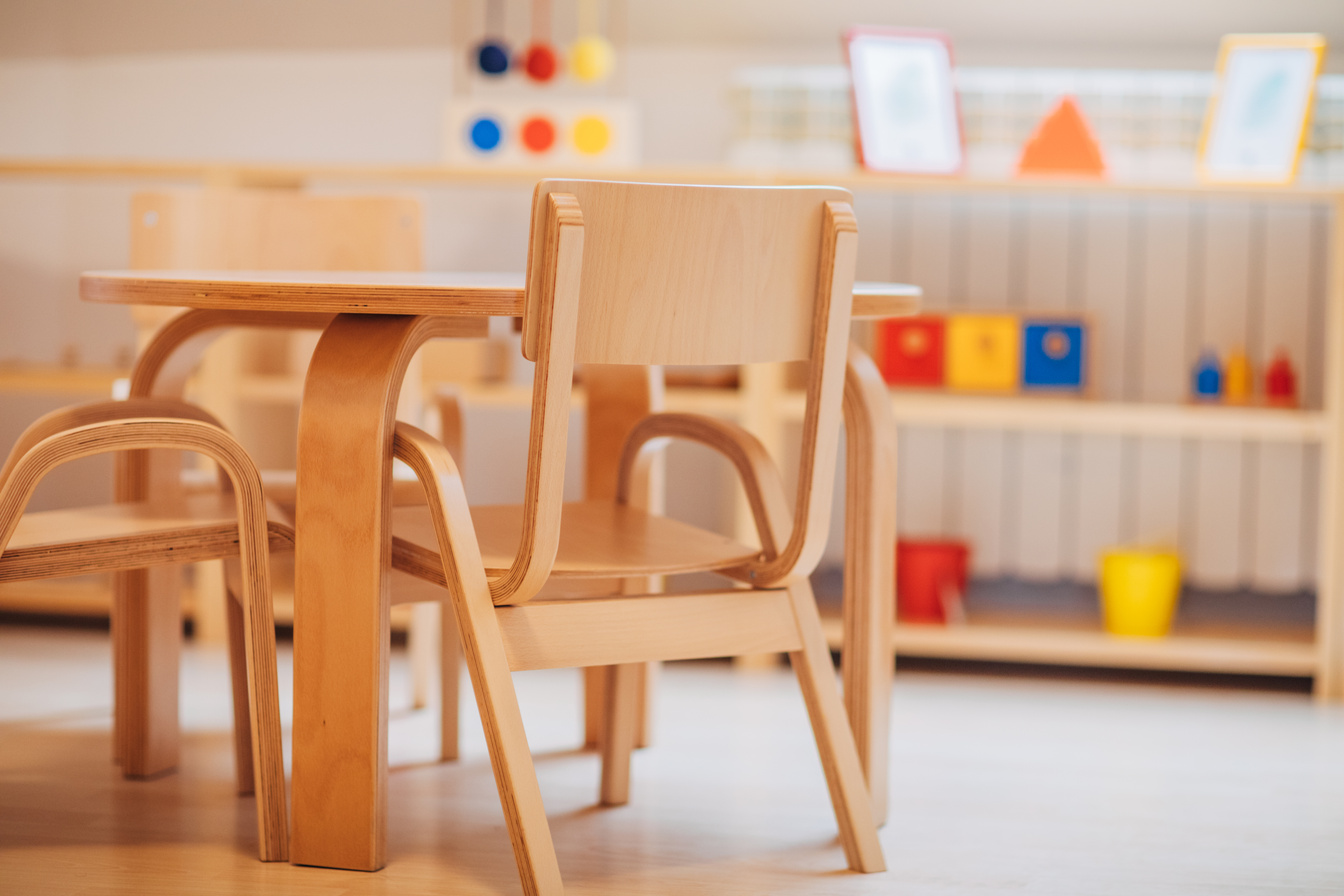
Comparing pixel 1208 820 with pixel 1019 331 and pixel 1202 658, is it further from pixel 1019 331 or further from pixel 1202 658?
pixel 1019 331

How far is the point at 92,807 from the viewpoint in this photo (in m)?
1.73

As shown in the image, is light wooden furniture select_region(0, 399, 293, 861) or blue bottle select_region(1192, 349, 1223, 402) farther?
blue bottle select_region(1192, 349, 1223, 402)

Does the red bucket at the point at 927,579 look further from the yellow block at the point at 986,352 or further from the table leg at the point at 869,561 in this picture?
the table leg at the point at 869,561

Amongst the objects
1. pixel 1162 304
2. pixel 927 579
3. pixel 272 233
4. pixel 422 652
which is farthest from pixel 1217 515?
pixel 272 233

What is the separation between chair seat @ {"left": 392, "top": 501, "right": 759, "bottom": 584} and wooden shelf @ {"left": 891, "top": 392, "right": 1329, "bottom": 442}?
3.27ft

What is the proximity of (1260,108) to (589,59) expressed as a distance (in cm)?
131

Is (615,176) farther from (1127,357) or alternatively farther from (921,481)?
(1127,357)

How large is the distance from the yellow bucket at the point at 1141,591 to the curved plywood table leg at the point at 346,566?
1.63 meters

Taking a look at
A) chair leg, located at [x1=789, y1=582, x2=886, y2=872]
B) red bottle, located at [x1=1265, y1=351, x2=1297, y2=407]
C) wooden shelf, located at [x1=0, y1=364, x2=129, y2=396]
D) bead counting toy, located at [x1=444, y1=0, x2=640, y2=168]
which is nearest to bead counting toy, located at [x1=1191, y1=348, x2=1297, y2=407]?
red bottle, located at [x1=1265, y1=351, x2=1297, y2=407]

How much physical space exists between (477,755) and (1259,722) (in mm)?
1273

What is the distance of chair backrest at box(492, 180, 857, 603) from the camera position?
127 centimetres

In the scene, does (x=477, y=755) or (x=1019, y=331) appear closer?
(x=477, y=755)

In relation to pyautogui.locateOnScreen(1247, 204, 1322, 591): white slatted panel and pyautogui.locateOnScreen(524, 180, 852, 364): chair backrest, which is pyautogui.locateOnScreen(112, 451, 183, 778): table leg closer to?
pyautogui.locateOnScreen(524, 180, 852, 364): chair backrest

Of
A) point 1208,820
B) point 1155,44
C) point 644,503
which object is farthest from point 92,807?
point 1155,44
